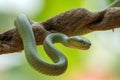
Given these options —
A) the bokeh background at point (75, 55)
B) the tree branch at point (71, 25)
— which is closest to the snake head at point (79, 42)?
the tree branch at point (71, 25)

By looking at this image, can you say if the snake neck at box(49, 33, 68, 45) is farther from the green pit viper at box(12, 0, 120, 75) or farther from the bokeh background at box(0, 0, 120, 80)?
the bokeh background at box(0, 0, 120, 80)

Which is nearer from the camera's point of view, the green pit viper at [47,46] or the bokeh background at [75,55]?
the green pit viper at [47,46]

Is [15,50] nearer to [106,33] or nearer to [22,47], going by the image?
[22,47]

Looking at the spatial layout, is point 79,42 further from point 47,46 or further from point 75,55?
point 75,55

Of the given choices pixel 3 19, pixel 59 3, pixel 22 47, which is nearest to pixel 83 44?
pixel 22 47

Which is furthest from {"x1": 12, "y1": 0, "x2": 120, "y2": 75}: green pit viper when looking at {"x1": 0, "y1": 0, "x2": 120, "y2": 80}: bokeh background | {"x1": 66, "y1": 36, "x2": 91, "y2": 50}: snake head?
{"x1": 0, "y1": 0, "x2": 120, "y2": 80}: bokeh background

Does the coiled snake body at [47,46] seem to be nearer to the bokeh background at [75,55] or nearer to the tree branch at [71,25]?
A: the tree branch at [71,25]
